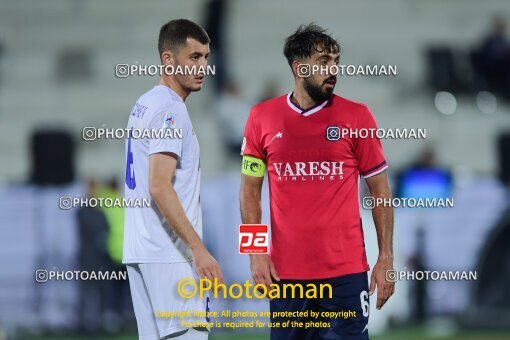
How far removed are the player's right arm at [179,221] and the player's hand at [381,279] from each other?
25.2 inches

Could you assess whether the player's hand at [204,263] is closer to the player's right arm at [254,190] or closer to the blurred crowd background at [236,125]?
the player's right arm at [254,190]

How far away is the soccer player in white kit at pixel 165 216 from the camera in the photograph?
137 inches

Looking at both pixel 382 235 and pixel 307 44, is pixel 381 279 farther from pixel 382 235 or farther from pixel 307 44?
pixel 307 44

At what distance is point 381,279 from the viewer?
3.77 metres

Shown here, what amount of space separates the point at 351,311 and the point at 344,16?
11.4 ft

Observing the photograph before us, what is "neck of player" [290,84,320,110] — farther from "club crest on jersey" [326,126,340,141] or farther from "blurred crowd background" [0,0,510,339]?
"blurred crowd background" [0,0,510,339]

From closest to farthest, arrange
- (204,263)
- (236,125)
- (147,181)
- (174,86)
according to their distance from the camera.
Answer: (204,263), (147,181), (174,86), (236,125)

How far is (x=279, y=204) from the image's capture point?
150 inches

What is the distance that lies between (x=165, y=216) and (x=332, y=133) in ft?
2.44

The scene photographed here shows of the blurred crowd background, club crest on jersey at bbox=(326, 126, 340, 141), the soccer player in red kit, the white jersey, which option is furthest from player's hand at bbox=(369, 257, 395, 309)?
the blurred crowd background

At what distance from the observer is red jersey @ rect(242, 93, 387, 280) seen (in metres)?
3.77

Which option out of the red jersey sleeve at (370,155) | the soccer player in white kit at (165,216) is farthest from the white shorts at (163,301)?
the red jersey sleeve at (370,155)

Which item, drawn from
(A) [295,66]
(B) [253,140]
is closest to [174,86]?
(B) [253,140]

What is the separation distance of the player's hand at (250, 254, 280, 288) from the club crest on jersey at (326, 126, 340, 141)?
0.52 m
